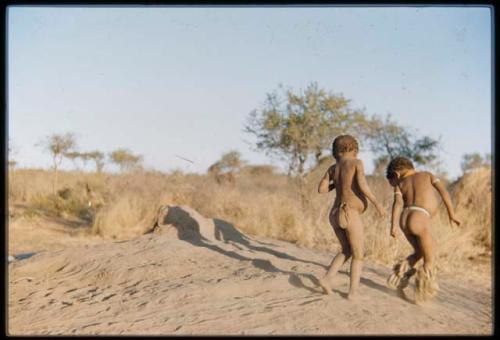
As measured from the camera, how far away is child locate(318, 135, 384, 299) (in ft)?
17.6

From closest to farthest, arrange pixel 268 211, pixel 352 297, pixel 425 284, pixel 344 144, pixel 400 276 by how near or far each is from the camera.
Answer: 1. pixel 425 284
2. pixel 352 297
3. pixel 400 276
4. pixel 344 144
5. pixel 268 211

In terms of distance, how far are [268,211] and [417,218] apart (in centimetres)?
803

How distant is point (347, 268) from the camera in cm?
697

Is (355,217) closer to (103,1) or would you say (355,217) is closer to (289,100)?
(103,1)

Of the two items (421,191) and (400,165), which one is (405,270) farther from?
(400,165)

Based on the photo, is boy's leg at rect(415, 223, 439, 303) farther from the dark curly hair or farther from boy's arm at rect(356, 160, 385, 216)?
the dark curly hair

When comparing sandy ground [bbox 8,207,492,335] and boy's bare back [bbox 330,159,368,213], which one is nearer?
sandy ground [bbox 8,207,492,335]

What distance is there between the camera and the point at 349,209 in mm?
5441

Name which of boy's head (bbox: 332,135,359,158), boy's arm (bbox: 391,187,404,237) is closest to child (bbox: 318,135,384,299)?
boy's head (bbox: 332,135,359,158)

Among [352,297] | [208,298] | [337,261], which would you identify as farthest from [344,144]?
[208,298]

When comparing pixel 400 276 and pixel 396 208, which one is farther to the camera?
pixel 396 208

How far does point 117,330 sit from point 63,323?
70 cm

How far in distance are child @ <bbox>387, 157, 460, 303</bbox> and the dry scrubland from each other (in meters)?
4.10

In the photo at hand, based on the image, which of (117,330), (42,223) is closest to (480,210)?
(117,330)
